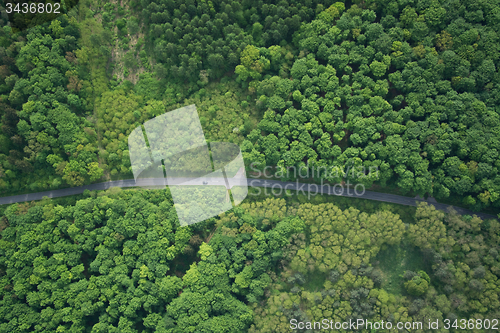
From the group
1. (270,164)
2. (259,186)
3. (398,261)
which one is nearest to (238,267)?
(259,186)

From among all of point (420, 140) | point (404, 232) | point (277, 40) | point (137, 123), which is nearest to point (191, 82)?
point (137, 123)

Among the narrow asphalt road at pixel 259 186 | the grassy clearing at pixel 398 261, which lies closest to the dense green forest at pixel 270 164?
the grassy clearing at pixel 398 261

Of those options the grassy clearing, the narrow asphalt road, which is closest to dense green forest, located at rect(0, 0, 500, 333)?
the grassy clearing

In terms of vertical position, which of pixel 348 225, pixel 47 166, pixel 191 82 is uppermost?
pixel 191 82

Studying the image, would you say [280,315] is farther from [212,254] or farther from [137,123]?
[137,123]

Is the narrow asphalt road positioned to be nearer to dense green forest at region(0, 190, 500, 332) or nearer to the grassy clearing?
dense green forest at region(0, 190, 500, 332)

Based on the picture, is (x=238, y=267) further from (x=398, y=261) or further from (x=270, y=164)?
(x=398, y=261)
